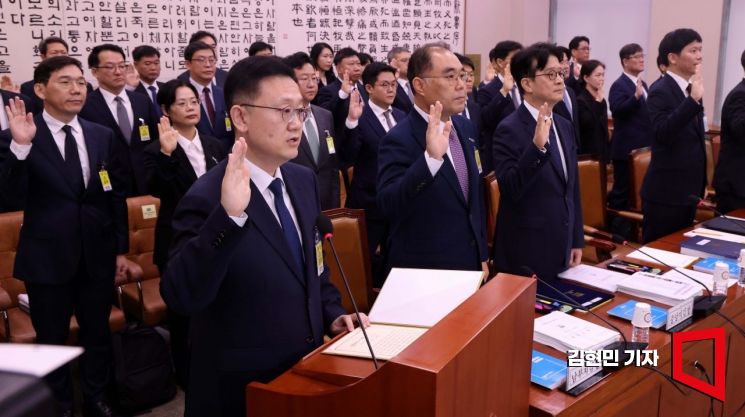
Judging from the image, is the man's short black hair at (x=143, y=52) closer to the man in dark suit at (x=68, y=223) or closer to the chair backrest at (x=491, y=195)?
the man in dark suit at (x=68, y=223)

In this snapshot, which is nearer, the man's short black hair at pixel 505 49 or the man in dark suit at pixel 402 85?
the man in dark suit at pixel 402 85

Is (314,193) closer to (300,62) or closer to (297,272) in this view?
(297,272)

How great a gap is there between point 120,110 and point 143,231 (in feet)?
3.73

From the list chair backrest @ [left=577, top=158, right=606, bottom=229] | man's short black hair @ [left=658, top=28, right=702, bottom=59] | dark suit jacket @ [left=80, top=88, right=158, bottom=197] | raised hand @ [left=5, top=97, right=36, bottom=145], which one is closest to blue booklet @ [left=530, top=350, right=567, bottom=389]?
raised hand @ [left=5, top=97, right=36, bottom=145]

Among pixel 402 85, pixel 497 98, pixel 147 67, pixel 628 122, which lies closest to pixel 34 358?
pixel 147 67

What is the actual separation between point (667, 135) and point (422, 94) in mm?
1522

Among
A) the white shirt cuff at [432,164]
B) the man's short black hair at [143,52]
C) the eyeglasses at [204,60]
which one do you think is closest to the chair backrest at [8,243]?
the eyeglasses at [204,60]

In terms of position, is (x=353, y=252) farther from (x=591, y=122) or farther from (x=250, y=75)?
(x=591, y=122)

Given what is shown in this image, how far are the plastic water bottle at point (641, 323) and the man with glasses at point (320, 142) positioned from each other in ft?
6.44

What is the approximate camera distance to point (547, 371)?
5.50 ft

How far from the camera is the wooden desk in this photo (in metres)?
1.59

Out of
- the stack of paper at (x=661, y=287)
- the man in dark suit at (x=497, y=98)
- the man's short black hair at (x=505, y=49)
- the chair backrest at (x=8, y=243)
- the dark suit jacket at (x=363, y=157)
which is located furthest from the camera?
the man's short black hair at (x=505, y=49)

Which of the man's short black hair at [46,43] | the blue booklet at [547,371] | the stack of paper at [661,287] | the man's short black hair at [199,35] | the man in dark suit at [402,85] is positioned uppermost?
the man's short black hair at [199,35]

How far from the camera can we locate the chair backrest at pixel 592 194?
3.76 m
